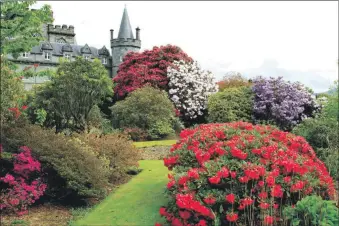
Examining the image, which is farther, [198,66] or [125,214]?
[198,66]

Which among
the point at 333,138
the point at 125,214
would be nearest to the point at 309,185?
the point at 125,214

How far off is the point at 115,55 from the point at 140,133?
32731 millimetres

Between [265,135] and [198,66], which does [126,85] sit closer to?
[198,66]

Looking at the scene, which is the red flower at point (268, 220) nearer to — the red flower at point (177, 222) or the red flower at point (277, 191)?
the red flower at point (277, 191)

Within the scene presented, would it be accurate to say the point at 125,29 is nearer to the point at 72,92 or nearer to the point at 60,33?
the point at 60,33

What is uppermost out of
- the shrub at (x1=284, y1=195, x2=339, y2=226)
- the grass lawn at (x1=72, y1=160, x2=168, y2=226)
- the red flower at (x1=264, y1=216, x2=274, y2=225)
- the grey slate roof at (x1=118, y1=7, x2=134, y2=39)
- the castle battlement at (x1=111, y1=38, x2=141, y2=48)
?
the grey slate roof at (x1=118, y1=7, x2=134, y2=39)

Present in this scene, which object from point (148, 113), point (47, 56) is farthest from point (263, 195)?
point (47, 56)

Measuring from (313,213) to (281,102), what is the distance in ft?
62.9

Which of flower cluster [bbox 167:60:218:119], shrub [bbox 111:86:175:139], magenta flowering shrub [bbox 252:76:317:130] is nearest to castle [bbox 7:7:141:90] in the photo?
flower cluster [bbox 167:60:218:119]

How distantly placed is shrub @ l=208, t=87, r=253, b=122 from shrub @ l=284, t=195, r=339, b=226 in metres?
18.8

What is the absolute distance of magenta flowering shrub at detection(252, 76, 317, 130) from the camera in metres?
25.5

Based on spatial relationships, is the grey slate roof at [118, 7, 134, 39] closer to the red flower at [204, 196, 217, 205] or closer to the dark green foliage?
the dark green foliage

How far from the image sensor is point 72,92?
2273 centimetres

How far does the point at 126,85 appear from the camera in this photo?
1340 inches
